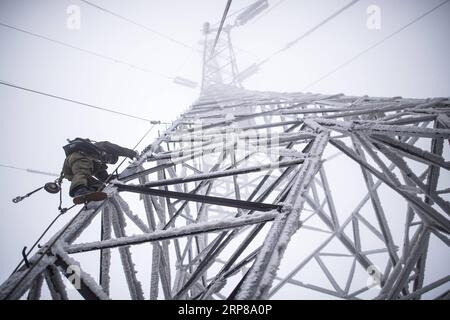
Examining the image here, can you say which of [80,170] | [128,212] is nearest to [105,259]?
[128,212]

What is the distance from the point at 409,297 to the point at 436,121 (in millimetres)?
2848

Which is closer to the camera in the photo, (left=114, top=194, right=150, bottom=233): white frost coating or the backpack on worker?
(left=114, top=194, right=150, bottom=233): white frost coating

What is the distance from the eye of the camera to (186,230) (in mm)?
2312

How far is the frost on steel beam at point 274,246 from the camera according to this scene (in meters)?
1.68

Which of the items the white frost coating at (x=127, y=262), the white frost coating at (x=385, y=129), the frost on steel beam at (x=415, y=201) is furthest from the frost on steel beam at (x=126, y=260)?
the white frost coating at (x=385, y=129)

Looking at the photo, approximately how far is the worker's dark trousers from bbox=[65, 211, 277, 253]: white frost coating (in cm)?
96

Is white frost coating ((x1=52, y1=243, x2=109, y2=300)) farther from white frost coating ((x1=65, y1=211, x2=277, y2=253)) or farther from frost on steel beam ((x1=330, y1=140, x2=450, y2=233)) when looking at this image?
frost on steel beam ((x1=330, y1=140, x2=450, y2=233))

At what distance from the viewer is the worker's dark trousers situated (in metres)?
3.15

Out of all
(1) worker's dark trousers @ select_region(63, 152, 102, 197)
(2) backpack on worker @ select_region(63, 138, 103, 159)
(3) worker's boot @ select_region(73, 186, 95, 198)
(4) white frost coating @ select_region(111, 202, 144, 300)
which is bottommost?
(4) white frost coating @ select_region(111, 202, 144, 300)

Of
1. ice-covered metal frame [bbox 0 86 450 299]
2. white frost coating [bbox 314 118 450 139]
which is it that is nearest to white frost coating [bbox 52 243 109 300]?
ice-covered metal frame [bbox 0 86 450 299]

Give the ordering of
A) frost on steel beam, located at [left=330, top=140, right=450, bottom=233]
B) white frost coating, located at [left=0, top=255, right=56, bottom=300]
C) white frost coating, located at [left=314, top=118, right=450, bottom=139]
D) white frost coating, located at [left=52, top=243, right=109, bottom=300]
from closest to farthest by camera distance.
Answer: white frost coating, located at [left=0, top=255, right=56, bottom=300] → white frost coating, located at [left=52, top=243, right=109, bottom=300] → white frost coating, located at [left=314, top=118, right=450, bottom=139] → frost on steel beam, located at [left=330, top=140, right=450, bottom=233]

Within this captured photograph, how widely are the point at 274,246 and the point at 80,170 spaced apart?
8.60 ft

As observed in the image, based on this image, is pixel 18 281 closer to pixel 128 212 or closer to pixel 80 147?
pixel 128 212
